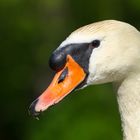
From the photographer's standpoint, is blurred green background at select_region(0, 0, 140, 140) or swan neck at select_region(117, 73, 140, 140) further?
blurred green background at select_region(0, 0, 140, 140)

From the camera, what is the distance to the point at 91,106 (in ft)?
18.3

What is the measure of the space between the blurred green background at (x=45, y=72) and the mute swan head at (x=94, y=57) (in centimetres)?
214

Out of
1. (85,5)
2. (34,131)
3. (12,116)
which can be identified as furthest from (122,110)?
(85,5)

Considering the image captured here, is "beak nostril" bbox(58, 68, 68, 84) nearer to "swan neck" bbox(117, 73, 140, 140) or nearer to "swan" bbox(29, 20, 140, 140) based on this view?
"swan" bbox(29, 20, 140, 140)

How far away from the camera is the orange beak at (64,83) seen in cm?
319

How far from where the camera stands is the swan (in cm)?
316

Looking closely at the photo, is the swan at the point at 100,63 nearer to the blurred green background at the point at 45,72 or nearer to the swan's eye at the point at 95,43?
the swan's eye at the point at 95,43

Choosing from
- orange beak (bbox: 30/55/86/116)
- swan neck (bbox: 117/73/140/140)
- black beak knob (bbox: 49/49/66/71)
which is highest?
black beak knob (bbox: 49/49/66/71)

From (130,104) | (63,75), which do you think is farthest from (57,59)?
(130,104)

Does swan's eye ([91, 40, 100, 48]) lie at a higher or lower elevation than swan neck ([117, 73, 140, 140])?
higher

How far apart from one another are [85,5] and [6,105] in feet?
3.62

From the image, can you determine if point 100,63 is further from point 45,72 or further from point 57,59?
point 45,72

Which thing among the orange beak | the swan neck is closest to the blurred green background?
the swan neck

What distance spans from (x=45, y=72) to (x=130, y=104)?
397 centimetres
